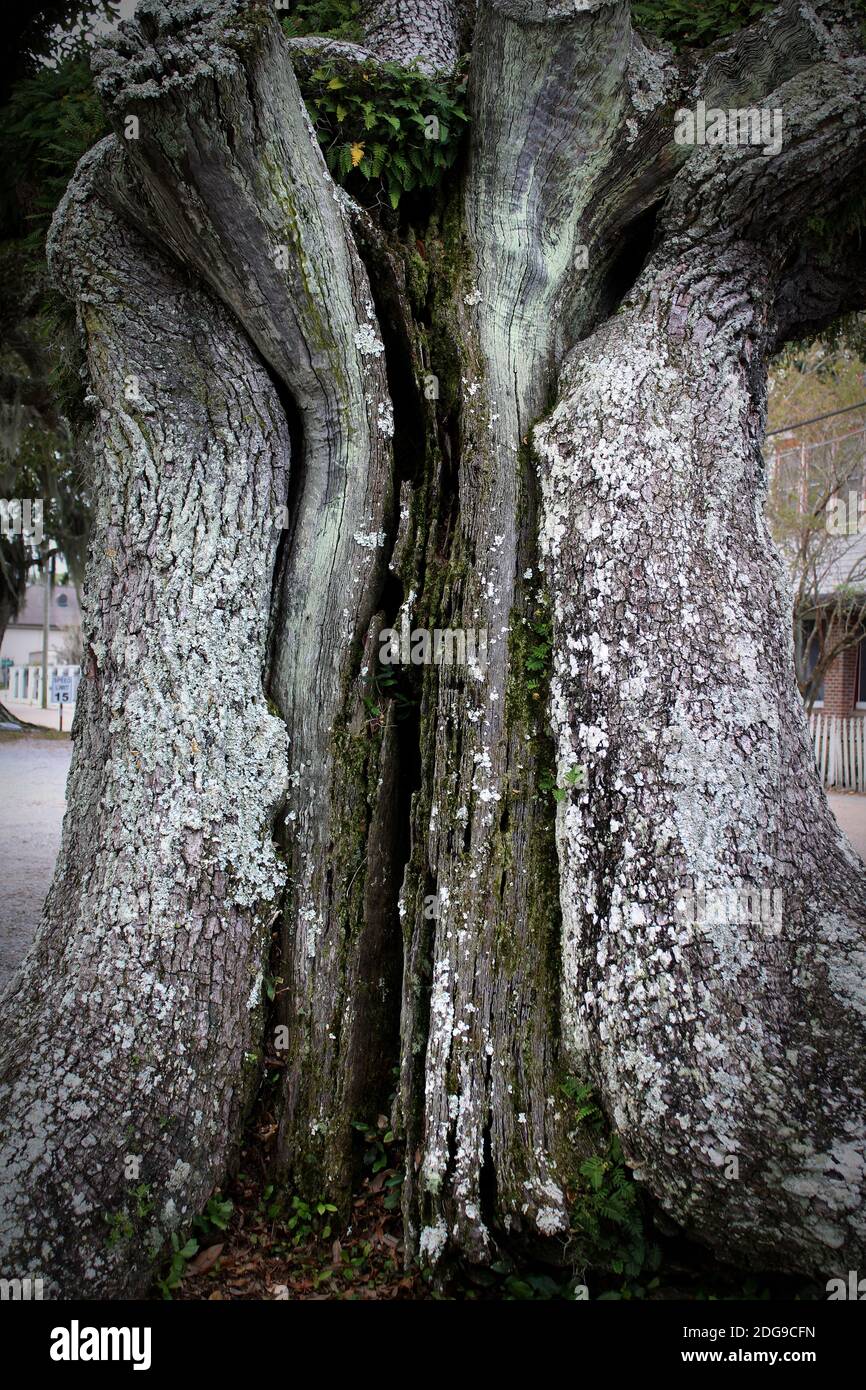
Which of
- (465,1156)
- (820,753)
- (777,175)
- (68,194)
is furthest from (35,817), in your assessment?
(820,753)

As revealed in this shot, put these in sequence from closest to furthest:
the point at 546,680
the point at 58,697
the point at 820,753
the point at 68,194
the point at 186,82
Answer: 1. the point at 186,82
2. the point at 546,680
3. the point at 68,194
4. the point at 820,753
5. the point at 58,697

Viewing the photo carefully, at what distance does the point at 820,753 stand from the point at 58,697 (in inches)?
706

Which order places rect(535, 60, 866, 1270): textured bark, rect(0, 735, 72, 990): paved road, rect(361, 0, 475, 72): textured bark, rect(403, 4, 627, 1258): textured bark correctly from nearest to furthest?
rect(535, 60, 866, 1270): textured bark, rect(403, 4, 627, 1258): textured bark, rect(361, 0, 475, 72): textured bark, rect(0, 735, 72, 990): paved road

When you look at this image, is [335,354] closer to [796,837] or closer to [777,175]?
[777,175]

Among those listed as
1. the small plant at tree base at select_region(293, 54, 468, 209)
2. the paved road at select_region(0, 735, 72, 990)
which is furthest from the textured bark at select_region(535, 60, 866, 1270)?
the paved road at select_region(0, 735, 72, 990)

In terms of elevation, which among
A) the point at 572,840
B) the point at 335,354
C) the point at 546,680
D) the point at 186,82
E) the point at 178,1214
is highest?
the point at 186,82

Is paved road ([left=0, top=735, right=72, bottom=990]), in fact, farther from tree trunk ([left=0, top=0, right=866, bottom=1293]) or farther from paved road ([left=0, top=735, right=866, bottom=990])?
tree trunk ([left=0, top=0, right=866, bottom=1293])

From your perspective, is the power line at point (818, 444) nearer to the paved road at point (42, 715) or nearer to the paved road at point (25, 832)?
the paved road at point (25, 832)

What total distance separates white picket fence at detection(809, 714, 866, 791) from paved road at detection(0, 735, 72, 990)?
45.7ft

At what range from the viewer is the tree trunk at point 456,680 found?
3.00m

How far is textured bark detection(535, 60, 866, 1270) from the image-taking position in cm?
281

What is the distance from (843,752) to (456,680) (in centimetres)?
1559

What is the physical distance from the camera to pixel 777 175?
3691mm

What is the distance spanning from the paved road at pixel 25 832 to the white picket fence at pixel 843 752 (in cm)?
1392
